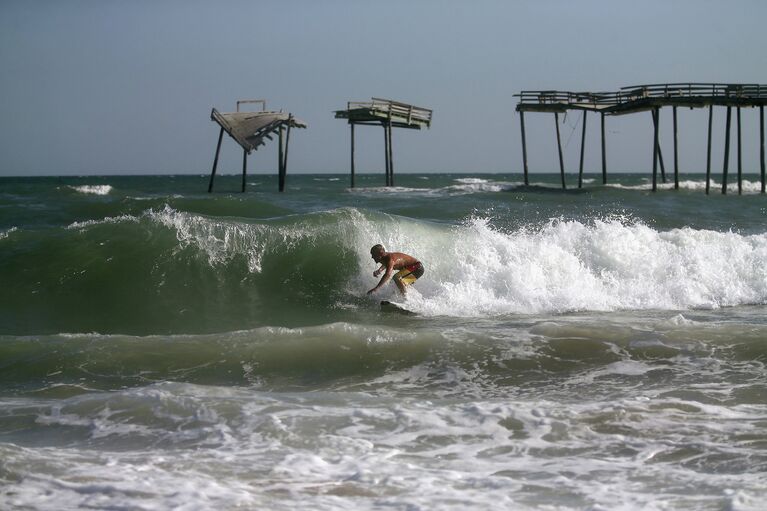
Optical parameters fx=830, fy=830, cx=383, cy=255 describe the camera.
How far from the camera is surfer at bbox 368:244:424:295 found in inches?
442

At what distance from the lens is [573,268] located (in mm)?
13586

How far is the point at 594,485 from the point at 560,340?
4.11 meters

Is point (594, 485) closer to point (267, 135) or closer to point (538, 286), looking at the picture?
point (538, 286)

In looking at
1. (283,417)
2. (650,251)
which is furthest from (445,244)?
(283,417)

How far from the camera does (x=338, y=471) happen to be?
16.1 ft

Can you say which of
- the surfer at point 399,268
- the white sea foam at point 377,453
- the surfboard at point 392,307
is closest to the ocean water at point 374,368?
the white sea foam at point 377,453

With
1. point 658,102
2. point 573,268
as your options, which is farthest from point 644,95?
point 573,268

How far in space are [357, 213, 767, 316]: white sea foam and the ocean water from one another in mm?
49

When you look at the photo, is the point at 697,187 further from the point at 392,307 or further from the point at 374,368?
the point at 374,368

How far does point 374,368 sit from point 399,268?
3.51m

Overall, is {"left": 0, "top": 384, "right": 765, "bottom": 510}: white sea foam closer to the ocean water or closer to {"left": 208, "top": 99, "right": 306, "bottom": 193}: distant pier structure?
the ocean water

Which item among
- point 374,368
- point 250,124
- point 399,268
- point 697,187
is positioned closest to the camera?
point 374,368

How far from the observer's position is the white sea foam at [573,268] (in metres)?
12.2

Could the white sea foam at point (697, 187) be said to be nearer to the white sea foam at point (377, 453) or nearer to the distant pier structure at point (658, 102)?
the distant pier structure at point (658, 102)
